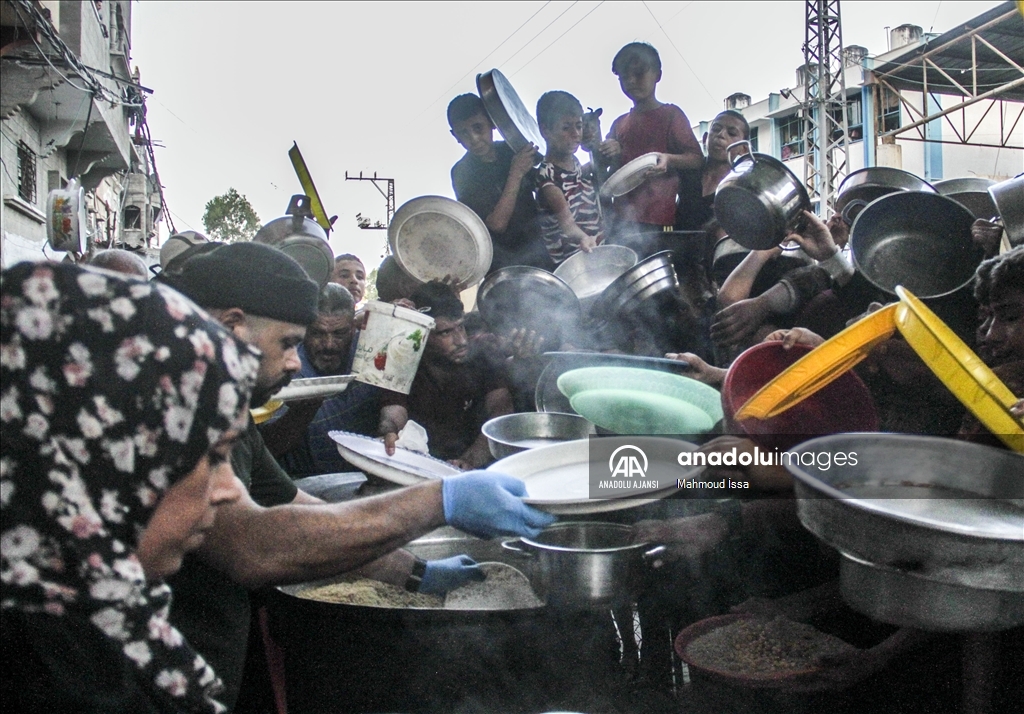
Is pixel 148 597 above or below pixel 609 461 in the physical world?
below

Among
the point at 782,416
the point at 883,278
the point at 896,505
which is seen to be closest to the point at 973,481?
the point at 896,505

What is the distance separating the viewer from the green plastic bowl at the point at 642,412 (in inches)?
75.2

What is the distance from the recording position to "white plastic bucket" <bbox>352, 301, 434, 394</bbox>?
282 centimetres

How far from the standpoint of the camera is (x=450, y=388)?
11.4 feet

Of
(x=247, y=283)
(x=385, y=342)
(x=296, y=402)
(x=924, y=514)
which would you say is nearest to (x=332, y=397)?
(x=385, y=342)

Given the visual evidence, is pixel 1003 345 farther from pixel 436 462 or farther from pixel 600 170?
pixel 600 170

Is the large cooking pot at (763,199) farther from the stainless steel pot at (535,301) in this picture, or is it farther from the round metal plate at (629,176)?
the round metal plate at (629,176)

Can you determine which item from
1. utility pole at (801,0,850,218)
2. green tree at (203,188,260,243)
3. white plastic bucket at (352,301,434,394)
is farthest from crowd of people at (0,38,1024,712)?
green tree at (203,188,260,243)

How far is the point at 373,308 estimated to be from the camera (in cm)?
282

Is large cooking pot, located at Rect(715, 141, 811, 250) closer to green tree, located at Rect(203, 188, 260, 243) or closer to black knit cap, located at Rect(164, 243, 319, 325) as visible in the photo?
black knit cap, located at Rect(164, 243, 319, 325)

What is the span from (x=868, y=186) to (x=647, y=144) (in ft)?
4.01

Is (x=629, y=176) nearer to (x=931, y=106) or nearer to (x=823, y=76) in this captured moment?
(x=823, y=76)

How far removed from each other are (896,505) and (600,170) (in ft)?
10.2

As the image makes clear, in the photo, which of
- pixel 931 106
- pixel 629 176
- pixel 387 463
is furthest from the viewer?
pixel 931 106
